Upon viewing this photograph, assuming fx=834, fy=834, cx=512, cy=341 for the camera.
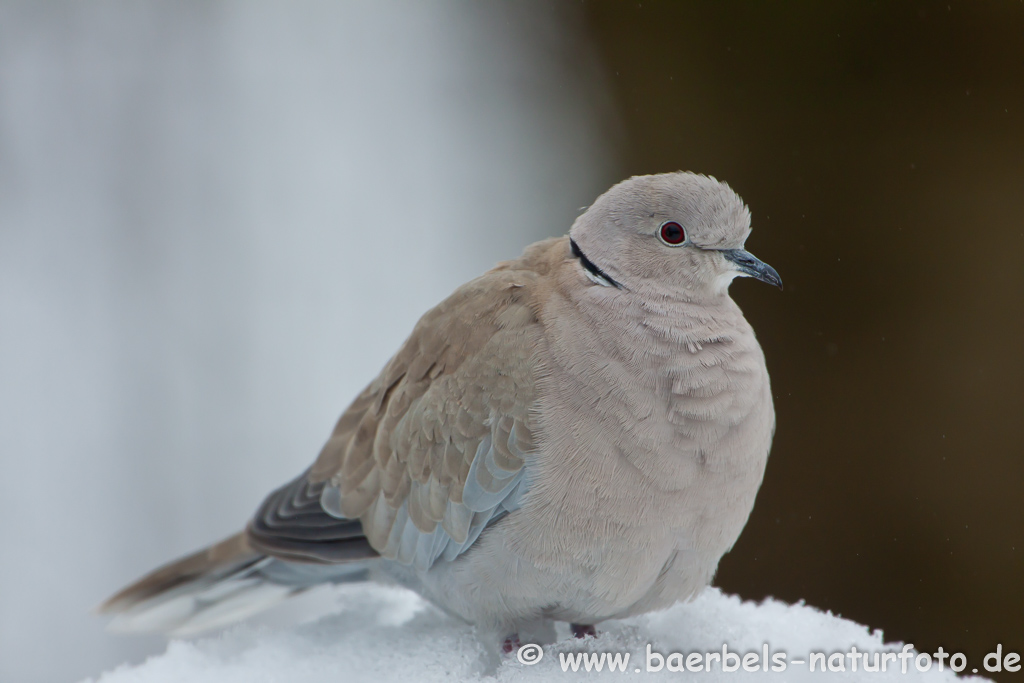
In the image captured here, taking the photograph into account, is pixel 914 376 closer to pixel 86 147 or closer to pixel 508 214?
pixel 508 214

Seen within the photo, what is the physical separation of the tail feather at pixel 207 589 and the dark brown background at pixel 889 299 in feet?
4.98

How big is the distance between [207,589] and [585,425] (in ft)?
3.86

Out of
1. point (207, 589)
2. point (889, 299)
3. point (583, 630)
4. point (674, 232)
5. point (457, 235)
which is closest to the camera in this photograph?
point (674, 232)

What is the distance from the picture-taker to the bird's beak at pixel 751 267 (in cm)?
164

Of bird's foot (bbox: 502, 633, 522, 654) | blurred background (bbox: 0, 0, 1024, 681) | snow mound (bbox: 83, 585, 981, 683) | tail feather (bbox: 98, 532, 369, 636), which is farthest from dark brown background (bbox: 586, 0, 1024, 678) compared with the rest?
tail feather (bbox: 98, 532, 369, 636)

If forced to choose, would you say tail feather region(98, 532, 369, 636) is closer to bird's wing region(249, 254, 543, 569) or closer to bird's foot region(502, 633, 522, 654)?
bird's wing region(249, 254, 543, 569)

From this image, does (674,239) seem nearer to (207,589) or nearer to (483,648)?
(483,648)

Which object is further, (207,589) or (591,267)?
(207,589)

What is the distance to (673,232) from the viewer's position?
5.45ft

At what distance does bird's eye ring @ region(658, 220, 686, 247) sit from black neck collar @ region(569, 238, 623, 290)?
0.44 ft

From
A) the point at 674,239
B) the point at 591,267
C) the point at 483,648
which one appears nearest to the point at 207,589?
the point at 483,648

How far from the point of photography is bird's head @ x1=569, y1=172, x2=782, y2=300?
164cm

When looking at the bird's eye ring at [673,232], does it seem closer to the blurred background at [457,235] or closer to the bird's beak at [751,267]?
the bird's beak at [751,267]

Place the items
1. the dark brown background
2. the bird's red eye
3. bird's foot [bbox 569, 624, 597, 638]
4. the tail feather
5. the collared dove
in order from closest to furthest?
the collared dove
the bird's red eye
bird's foot [bbox 569, 624, 597, 638]
the tail feather
the dark brown background
